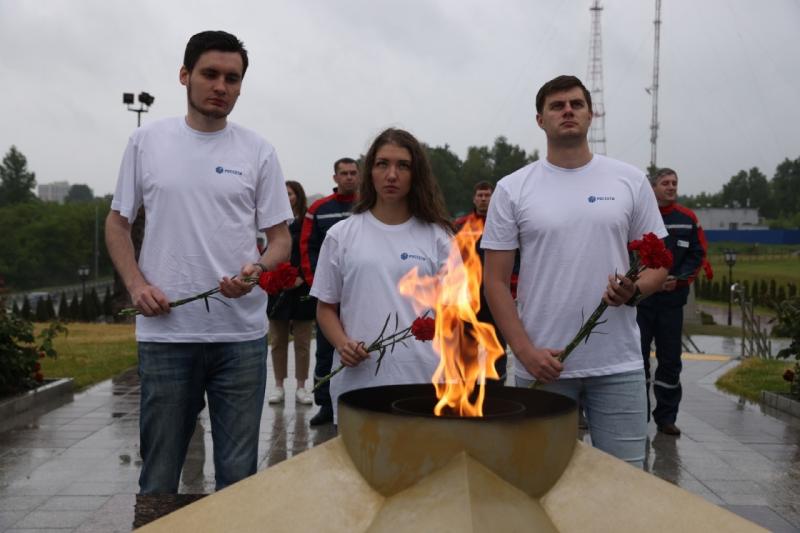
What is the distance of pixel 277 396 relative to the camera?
25.6 ft

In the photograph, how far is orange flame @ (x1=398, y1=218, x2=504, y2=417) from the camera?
229cm

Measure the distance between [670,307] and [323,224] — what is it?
276cm

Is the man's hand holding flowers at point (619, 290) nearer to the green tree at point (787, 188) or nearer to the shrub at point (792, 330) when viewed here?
the shrub at point (792, 330)

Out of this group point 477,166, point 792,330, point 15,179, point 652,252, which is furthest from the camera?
point 15,179

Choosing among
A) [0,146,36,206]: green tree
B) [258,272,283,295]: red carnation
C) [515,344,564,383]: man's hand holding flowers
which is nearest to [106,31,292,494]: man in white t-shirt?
[258,272,283,295]: red carnation

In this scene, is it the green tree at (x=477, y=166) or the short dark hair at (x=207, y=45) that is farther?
the green tree at (x=477, y=166)

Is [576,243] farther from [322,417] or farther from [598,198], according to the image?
[322,417]

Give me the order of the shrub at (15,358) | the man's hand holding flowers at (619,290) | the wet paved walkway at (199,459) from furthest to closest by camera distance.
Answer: the shrub at (15,358) → the wet paved walkway at (199,459) → the man's hand holding flowers at (619,290)

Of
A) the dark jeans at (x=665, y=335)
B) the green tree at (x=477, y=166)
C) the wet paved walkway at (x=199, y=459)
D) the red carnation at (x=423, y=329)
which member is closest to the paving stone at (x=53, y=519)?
the wet paved walkway at (x=199, y=459)

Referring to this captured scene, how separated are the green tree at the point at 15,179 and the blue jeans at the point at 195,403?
98543 mm

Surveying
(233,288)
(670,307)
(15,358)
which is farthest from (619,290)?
(15,358)

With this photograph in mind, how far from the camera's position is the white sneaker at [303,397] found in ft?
25.5

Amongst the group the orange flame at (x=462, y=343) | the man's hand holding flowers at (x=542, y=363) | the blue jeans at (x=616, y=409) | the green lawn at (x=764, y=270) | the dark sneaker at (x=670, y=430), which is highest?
the orange flame at (x=462, y=343)

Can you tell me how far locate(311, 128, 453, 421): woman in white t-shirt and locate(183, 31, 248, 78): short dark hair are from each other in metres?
0.68
